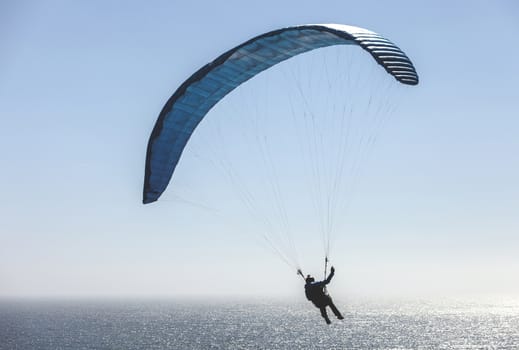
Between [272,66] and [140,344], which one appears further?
[140,344]

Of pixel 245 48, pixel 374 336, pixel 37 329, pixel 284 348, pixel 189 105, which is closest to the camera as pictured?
pixel 245 48

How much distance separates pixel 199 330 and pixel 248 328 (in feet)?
43.5

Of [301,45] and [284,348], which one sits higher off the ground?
[301,45]

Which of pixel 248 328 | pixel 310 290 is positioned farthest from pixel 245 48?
pixel 248 328

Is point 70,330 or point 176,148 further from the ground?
point 176,148

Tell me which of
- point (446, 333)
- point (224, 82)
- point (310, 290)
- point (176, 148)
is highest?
point (224, 82)

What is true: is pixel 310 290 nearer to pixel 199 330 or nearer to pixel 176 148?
pixel 176 148

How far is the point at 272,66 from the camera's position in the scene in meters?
20.0

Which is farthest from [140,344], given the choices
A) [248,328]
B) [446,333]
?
[446,333]

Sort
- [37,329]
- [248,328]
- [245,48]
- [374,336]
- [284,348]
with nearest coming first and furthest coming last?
1. [245,48]
2. [284,348]
3. [374,336]
4. [37,329]
5. [248,328]

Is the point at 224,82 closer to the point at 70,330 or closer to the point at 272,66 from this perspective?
the point at 272,66

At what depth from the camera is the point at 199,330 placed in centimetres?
13888

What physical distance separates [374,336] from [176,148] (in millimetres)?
113118

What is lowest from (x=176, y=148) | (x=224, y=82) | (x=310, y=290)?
(x=310, y=290)
